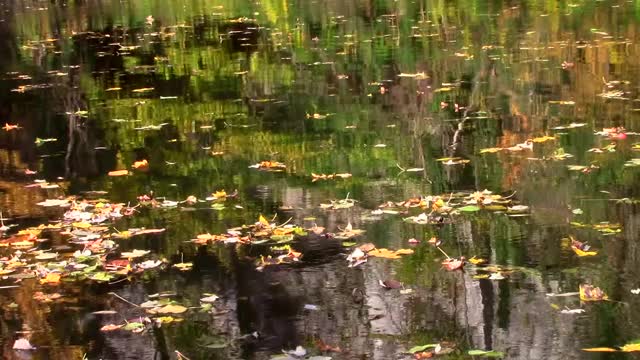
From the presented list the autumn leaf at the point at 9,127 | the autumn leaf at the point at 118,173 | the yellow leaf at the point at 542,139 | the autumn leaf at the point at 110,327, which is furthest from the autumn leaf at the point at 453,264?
the autumn leaf at the point at 9,127

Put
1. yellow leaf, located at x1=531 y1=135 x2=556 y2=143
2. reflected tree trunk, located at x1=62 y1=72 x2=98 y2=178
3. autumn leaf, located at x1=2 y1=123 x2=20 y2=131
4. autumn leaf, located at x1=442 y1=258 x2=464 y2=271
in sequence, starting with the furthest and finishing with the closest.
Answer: autumn leaf, located at x1=2 y1=123 x2=20 y2=131
reflected tree trunk, located at x1=62 y1=72 x2=98 y2=178
yellow leaf, located at x1=531 y1=135 x2=556 y2=143
autumn leaf, located at x1=442 y1=258 x2=464 y2=271

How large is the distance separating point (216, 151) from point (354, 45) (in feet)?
23.3

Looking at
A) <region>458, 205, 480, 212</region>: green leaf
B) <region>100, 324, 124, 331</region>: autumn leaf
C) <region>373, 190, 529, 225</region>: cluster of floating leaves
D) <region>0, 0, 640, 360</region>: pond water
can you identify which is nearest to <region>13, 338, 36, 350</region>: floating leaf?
<region>0, 0, 640, 360</region>: pond water

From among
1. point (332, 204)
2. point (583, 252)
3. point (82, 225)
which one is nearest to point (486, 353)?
point (583, 252)

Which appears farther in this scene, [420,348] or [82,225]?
[82,225]

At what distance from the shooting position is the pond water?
4941mm

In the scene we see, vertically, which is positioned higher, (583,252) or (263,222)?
(263,222)

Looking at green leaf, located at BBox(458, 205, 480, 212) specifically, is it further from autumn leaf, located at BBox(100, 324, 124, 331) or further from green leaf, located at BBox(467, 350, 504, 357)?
autumn leaf, located at BBox(100, 324, 124, 331)

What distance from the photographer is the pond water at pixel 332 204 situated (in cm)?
494

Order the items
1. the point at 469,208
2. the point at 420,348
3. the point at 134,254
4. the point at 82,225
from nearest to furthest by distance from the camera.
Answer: the point at 420,348
the point at 134,254
the point at 469,208
the point at 82,225

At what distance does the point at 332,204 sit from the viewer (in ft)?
22.9

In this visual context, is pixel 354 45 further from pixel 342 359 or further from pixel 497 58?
pixel 342 359

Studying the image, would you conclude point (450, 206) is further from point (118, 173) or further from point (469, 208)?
point (118, 173)

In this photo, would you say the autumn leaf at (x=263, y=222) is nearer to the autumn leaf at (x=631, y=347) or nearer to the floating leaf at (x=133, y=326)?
the floating leaf at (x=133, y=326)
